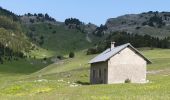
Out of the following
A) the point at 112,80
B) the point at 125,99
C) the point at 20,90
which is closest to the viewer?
the point at 125,99

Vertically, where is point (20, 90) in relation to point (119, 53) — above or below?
below

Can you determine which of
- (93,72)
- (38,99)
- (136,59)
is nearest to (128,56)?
(136,59)

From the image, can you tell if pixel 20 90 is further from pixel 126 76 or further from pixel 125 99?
pixel 125 99

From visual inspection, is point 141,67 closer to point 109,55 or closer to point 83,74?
point 109,55

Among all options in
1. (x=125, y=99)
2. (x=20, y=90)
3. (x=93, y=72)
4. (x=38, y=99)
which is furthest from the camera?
(x=93, y=72)

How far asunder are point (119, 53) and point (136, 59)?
3225mm

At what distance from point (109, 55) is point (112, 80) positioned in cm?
489

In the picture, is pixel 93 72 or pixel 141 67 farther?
pixel 93 72

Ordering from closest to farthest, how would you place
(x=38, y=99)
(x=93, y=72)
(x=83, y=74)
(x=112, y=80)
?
(x=38, y=99), (x=112, y=80), (x=93, y=72), (x=83, y=74)

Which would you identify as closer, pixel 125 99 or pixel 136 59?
pixel 125 99

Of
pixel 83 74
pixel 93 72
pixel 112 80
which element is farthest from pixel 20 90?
pixel 83 74

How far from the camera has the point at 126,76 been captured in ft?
Answer: 268

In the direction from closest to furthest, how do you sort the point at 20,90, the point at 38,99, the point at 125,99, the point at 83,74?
the point at 125,99, the point at 38,99, the point at 20,90, the point at 83,74

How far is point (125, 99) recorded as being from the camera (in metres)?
34.3
